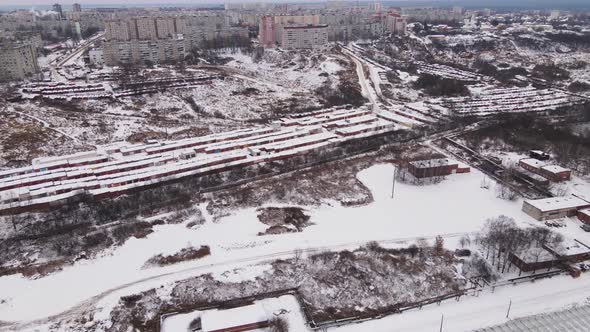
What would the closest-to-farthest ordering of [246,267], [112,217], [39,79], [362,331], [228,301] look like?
[362,331] < [228,301] < [246,267] < [112,217] < [39,79]

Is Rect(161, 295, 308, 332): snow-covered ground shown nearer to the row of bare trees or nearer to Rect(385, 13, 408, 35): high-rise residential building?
the row of bare trees

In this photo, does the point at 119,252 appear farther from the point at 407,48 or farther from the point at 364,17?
the point at 364,17

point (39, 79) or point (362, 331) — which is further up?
point (39, 79)

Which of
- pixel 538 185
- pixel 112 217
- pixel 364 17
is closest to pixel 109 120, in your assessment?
pixel 112 217

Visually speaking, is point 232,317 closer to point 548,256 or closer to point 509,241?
point 509,241

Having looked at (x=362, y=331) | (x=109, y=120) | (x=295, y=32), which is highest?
(x=295, y=32)

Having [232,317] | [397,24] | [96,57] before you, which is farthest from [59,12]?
[232,317]
